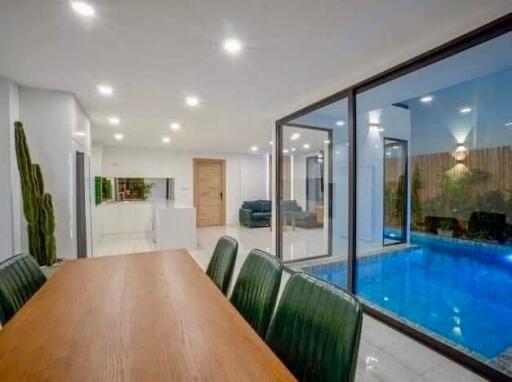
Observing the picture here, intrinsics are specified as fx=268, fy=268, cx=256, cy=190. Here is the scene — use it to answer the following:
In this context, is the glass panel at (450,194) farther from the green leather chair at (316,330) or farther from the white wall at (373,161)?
the green leather chair at (316,330)

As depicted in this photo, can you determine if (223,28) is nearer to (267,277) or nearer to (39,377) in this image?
(267,277)

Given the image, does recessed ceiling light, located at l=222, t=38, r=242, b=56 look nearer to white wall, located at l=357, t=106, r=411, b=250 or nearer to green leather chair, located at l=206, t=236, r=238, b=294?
green leather chair, located at l=206, t=236, r=238, b=294

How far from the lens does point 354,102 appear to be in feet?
9.32

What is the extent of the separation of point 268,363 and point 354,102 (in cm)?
268

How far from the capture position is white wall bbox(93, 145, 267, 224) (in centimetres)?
749

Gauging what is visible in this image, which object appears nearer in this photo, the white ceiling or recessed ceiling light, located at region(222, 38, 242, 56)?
the white ceiling

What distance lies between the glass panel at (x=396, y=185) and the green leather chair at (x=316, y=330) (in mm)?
2531

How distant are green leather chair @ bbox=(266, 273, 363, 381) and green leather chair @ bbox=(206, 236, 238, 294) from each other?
0.62 meters

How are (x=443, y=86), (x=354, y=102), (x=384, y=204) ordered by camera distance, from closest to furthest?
(x=443, y=86) < (x=354, y=102) < (x=384, y=204)

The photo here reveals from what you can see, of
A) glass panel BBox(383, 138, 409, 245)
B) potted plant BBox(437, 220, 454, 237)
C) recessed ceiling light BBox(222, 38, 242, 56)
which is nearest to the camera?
recessed ceiling light BBox(222, 38, 242, 56)

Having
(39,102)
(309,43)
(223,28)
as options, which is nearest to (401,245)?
(309,43)

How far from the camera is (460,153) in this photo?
2.26m

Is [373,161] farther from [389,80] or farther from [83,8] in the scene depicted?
[83,8]

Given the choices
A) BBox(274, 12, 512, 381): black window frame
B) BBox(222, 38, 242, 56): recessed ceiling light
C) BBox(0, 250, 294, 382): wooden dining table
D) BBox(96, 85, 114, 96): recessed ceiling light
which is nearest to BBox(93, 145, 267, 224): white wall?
BBox(96, 85, 114, 96): recessed ceiling light
